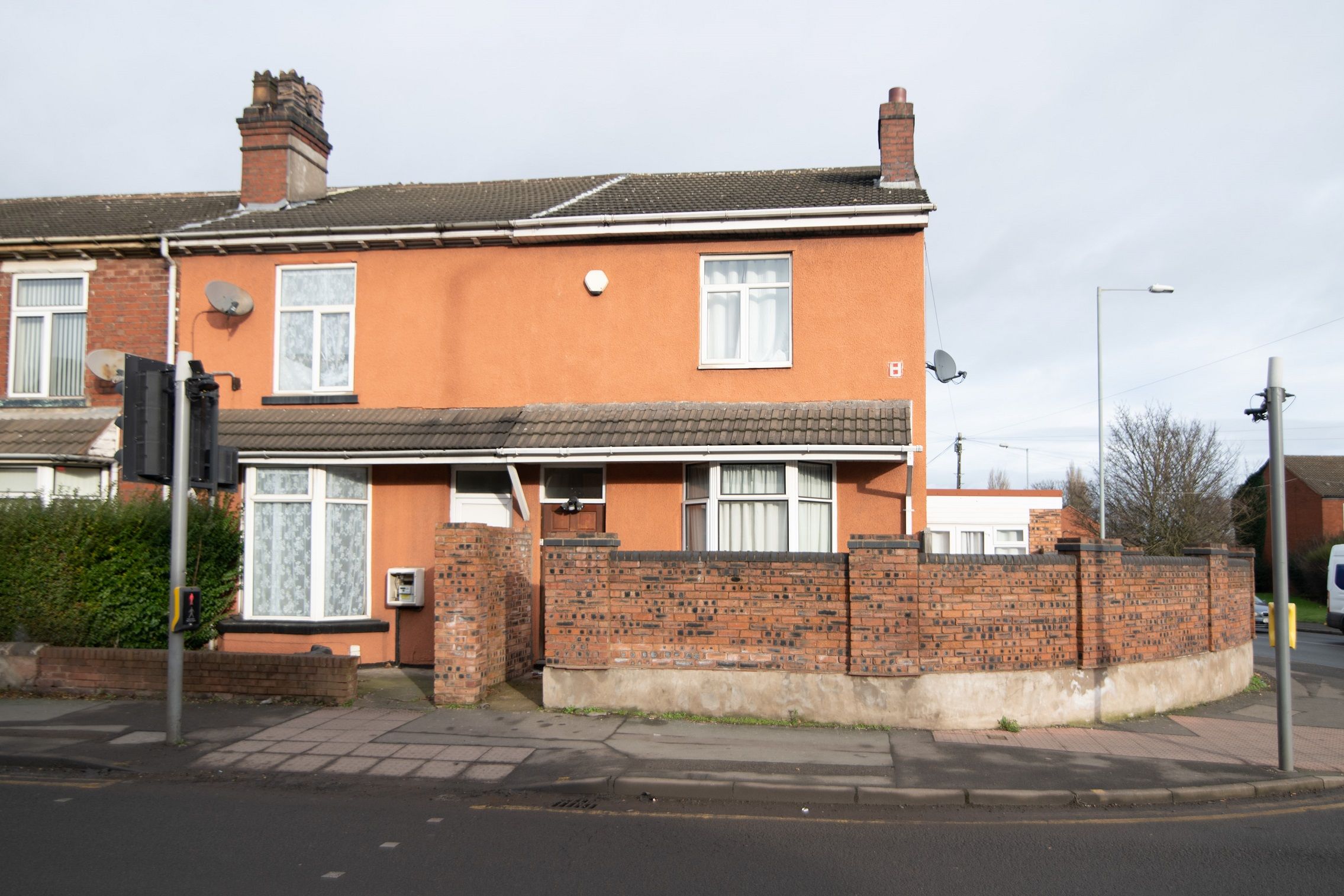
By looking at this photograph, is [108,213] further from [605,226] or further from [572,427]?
[572,427]

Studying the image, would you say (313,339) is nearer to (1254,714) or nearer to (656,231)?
(656,231)

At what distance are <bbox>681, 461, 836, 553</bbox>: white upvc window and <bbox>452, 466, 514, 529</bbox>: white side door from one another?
277cm

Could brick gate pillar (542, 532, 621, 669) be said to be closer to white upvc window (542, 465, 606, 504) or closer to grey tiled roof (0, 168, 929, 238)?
white upvc window (542, 465, 606, 504)

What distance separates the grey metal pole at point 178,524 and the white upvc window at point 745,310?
6.48 metres

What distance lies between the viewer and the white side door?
13.4m

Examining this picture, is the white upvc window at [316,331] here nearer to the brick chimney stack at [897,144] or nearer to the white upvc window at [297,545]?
the white upvc window at [297,545]

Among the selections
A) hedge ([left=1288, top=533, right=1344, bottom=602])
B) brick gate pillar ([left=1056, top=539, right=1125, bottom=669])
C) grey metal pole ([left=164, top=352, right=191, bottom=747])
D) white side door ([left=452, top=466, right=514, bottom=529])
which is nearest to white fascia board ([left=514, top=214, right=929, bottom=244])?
white side door ([left=452, top=466, right=514, bottom=529])

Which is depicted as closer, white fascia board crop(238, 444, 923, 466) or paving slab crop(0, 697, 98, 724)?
paving slab crop(0, 697, 98, 724)

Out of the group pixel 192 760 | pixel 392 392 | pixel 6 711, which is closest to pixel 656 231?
pixel 392 392

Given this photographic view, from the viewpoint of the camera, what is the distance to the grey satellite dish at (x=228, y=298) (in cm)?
1333

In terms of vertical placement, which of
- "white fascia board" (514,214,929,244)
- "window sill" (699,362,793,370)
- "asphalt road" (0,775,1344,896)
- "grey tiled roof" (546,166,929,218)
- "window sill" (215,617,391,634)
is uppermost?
"grey tiled roof" (546,166,929,218)

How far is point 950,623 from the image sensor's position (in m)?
9.70

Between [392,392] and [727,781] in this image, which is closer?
[727,781]

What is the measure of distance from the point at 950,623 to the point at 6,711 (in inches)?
377
